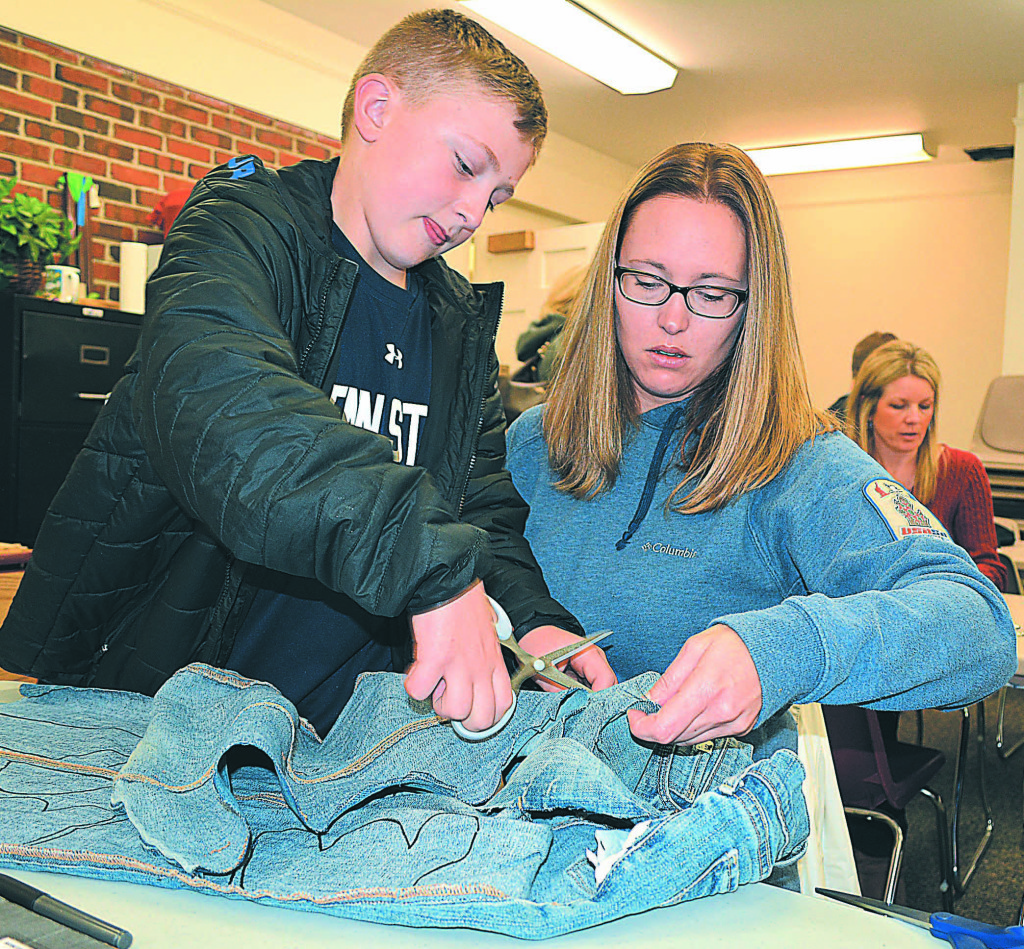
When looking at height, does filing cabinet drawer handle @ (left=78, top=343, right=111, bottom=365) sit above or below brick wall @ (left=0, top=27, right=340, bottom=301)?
below

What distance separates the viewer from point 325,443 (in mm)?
746

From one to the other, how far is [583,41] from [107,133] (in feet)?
9.25

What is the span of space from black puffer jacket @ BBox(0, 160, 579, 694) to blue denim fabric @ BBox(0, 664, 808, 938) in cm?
14

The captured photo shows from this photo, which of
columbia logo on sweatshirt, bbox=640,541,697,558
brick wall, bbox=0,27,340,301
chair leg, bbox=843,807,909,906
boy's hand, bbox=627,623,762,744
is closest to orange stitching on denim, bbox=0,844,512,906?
boy's hand, bbox=627,623,762,744

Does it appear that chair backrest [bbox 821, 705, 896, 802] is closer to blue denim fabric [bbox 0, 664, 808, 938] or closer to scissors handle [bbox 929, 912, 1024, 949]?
blue denim fabric [bbox 0, 664, 808, 938]

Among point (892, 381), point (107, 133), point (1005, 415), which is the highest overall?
point (107, 133)

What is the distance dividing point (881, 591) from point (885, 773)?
1255mm

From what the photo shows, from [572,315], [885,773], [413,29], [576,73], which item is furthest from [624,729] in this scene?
[576,73]

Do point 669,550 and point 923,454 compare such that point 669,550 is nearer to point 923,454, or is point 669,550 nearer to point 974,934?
point 974,934

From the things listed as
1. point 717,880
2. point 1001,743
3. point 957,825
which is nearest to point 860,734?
point 957,825

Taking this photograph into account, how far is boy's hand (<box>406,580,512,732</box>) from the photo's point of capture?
76cm

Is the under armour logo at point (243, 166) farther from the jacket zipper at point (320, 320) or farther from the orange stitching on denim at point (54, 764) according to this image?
the orange stitching on denim at point (54, 764)

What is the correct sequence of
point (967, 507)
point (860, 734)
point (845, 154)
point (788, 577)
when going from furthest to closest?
point (845, 154) < point (967, 507) < point (860, 734) < point (788, 577)

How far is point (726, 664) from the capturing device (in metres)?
0.83
